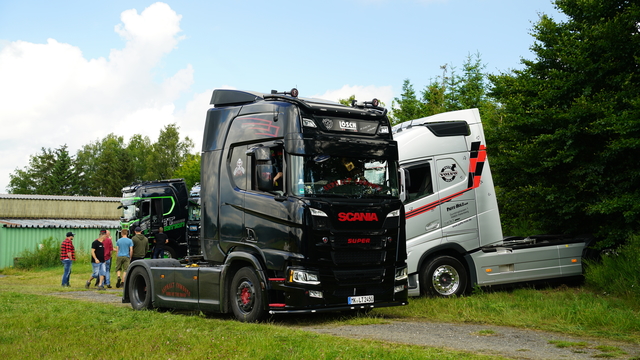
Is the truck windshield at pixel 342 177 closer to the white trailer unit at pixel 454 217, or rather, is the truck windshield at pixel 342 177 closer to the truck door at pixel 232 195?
the truck door at pixel 232 195

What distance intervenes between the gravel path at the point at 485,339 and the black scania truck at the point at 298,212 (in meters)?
0.58

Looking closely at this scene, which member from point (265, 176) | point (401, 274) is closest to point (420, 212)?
Result: point (401, 274)

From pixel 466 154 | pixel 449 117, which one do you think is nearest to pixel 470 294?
pixel 466 154

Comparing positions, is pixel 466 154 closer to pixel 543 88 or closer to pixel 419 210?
pixel 419 210

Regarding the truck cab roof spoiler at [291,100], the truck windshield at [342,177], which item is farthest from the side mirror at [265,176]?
the truck cab roof spoiler at [291,100]

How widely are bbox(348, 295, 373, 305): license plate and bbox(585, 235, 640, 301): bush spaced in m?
4.74

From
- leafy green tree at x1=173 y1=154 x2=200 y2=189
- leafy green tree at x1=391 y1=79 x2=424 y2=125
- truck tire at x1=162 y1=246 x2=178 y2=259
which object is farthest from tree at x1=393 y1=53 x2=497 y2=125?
leafy green tree at x1=173 y1=154 x2=200 y2=189

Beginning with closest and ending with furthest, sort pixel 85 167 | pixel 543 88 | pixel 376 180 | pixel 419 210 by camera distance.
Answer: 1. pixel 376 180
2. pixel 419 210
3. pixel 543 88
4. pixel 85 167

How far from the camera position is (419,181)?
41.0ft

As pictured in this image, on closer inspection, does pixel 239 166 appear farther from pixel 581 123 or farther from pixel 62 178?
pixel 62 178

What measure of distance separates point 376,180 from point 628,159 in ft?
21.9

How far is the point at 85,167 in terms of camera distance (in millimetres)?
99875

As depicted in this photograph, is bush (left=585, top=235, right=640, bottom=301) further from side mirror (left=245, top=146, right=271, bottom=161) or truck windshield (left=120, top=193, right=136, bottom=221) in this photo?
truck windshield (left=120, top=193, right=136, bottom=221)

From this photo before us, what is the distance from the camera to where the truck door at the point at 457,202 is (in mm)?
12477
